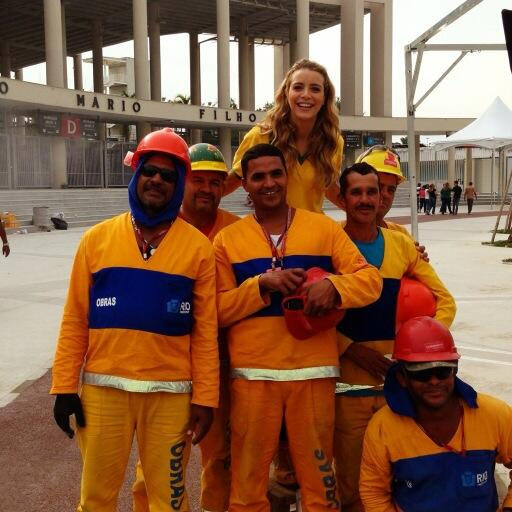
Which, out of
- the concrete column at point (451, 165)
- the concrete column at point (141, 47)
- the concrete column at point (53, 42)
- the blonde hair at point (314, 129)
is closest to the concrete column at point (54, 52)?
the concrete column at point (53, 42)

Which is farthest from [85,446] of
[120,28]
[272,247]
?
[120,28]

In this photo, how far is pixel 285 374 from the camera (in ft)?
9.07

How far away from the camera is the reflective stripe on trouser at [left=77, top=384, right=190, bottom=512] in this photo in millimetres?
2682

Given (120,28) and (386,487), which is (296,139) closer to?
(386,487)

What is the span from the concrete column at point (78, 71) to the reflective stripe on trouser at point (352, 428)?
1600 inches

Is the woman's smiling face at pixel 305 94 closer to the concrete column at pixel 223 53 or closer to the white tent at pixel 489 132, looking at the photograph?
the white tent at pixel 489 132

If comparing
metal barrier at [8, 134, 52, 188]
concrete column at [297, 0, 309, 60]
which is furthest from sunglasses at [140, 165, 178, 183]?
concrete column at [297, 0, 309, 60]

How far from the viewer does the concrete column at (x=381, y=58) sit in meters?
40.2

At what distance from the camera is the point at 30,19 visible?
3450 cm

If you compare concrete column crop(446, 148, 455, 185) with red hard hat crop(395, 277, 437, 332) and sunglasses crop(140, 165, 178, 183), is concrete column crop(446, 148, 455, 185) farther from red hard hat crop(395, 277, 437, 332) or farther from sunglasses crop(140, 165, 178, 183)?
sunglasses crop(140, 165, 178, 183)

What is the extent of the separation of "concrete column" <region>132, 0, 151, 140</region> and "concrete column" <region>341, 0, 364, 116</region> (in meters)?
12.6

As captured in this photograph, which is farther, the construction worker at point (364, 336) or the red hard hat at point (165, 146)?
the construction worker at point (364, 336)

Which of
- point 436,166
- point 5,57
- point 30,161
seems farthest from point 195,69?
point 436,166

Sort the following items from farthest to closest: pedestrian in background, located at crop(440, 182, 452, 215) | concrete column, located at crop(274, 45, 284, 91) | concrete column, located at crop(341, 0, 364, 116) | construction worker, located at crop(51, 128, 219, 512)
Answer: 1. concrete column, located at crop(274, 45, 284, 91)
2. concrete column, located at crop(341, 0, 364, 116)
3. pedestrian in background, located at crop(440, 182, 452, 215)
4. construction worker, located at crop(51, 128, 219, 512)
